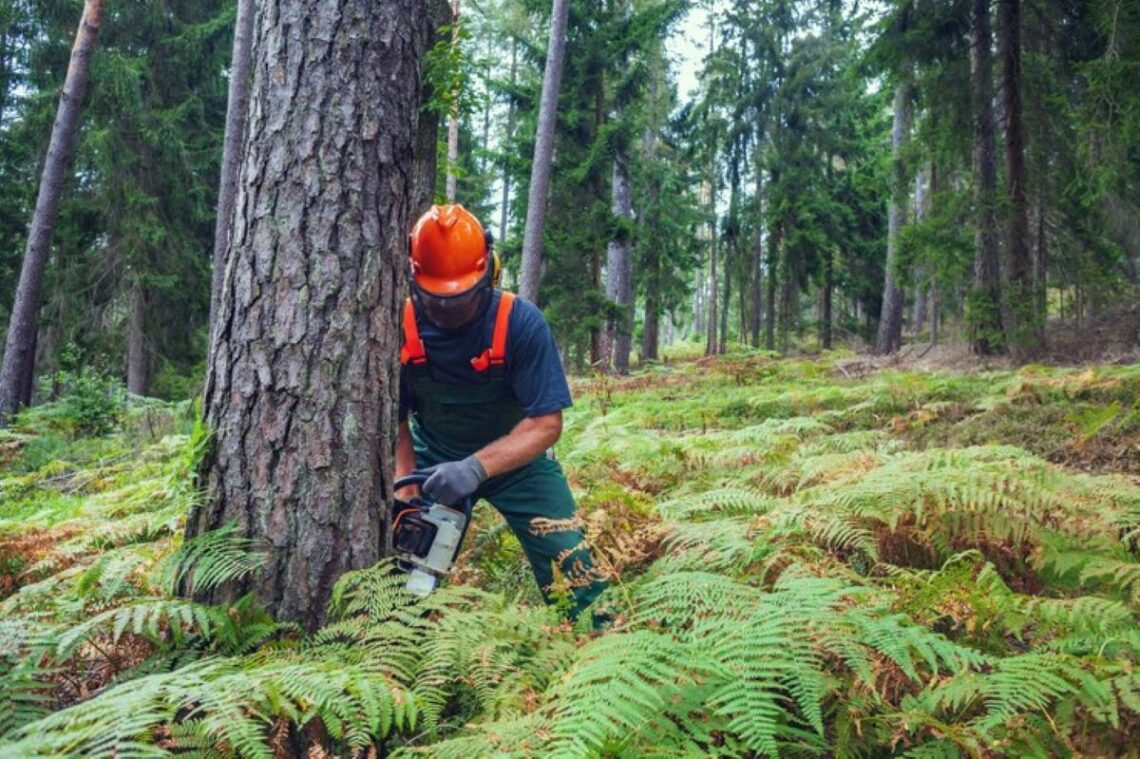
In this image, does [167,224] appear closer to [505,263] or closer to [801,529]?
[505,263]

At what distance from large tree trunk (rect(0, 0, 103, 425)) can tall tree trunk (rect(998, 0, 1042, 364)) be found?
14943 mm

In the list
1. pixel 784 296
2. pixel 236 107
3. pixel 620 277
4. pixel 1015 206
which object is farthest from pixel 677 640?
pixel 784 296

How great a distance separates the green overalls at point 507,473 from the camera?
3.50 m

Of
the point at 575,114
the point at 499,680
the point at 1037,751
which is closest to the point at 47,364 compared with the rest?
the point at 575,114

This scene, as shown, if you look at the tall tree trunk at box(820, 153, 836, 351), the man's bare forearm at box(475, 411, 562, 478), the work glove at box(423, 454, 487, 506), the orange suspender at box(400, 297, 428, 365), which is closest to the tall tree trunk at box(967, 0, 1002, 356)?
the man's bare forearm at box(475, 411, 562, 478)

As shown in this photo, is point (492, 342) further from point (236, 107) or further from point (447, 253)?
point (236, 107)

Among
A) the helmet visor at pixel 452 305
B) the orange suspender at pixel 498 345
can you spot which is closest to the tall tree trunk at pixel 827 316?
the orange suspender at pixel 498 345

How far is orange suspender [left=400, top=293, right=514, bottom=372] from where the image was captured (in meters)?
3.51

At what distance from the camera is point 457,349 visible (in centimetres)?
359

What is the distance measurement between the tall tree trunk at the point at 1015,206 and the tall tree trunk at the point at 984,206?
30 centimetres

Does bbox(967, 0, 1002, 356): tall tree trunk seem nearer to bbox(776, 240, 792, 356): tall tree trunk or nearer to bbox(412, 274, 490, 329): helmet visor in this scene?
bbox(412, 274, 490, 329): helmet visor

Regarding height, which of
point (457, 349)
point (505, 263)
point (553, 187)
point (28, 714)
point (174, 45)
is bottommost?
point (28, 714)

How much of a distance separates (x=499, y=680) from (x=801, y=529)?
1.59 m

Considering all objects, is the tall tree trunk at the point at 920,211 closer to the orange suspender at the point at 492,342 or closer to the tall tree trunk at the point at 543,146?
the tall tree trunk at the point at 543,146
